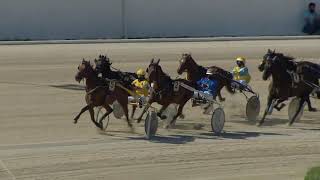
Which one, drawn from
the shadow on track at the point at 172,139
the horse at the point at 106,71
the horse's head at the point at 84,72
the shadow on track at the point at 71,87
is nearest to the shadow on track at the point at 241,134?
the shadow on track at the point at 172,139

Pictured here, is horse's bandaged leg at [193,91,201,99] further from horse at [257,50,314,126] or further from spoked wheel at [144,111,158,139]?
horse at [257,50,314,126]

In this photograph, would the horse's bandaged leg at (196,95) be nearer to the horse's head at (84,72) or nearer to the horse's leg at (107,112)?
the horse's leg at (107,112)

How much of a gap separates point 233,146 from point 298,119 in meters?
3.29

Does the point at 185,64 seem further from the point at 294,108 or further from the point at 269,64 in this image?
the point at 294,108

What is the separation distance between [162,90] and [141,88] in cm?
66

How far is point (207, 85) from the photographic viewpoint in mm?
16453

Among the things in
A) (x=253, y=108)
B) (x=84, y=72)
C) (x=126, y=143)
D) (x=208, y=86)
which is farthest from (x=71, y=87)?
(x=126, y=143)

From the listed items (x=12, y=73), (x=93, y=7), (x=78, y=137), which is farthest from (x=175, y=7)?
(x=78, y=137)

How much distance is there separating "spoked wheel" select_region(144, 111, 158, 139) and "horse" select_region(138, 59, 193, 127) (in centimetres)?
34

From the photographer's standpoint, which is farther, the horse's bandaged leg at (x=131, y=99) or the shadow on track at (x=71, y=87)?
the shadow on track at (x=71, y=87)

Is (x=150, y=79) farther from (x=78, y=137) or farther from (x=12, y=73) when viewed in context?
(x=12, y=73)

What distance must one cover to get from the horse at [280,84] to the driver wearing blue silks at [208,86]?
97 cm

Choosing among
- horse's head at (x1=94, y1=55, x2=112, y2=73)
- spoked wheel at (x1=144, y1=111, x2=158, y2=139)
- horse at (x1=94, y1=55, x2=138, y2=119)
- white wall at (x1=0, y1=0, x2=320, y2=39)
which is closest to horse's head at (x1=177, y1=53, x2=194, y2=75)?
horse at (x1=94, y1=55, x2=138, y2=119)

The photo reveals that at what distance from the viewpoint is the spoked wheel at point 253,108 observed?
17031mm
